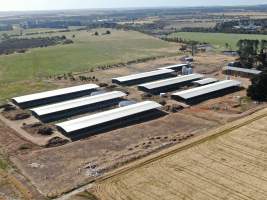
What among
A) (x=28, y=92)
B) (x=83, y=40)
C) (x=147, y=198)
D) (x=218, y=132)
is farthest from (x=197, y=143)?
(x=83, y=40)

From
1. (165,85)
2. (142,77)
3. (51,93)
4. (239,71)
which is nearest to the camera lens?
(51,93)

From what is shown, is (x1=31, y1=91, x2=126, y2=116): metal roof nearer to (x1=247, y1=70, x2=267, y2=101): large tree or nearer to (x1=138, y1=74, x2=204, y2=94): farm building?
(x1=138, y1=74, x2=204, y2=94): farm building

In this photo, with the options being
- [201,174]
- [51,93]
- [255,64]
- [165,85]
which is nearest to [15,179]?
[201,174]

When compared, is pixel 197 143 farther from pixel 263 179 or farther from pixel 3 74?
pixel 3 74

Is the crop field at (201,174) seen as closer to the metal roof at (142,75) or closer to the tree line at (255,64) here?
the tree line at (255,64)

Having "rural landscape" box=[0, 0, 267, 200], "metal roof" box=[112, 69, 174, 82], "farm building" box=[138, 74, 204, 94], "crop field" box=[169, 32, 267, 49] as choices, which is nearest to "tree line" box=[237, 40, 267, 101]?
"rural landscape" box=[0, 0, 267, 200]

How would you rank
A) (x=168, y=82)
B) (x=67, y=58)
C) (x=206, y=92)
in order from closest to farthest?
(x=206, y=92) → (x=168, y=82) → (x=67, y=58)

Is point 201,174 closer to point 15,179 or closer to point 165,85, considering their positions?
point 15,179

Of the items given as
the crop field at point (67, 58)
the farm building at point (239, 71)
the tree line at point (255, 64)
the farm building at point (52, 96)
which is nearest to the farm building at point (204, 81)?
the farm building at point (239, 71)
